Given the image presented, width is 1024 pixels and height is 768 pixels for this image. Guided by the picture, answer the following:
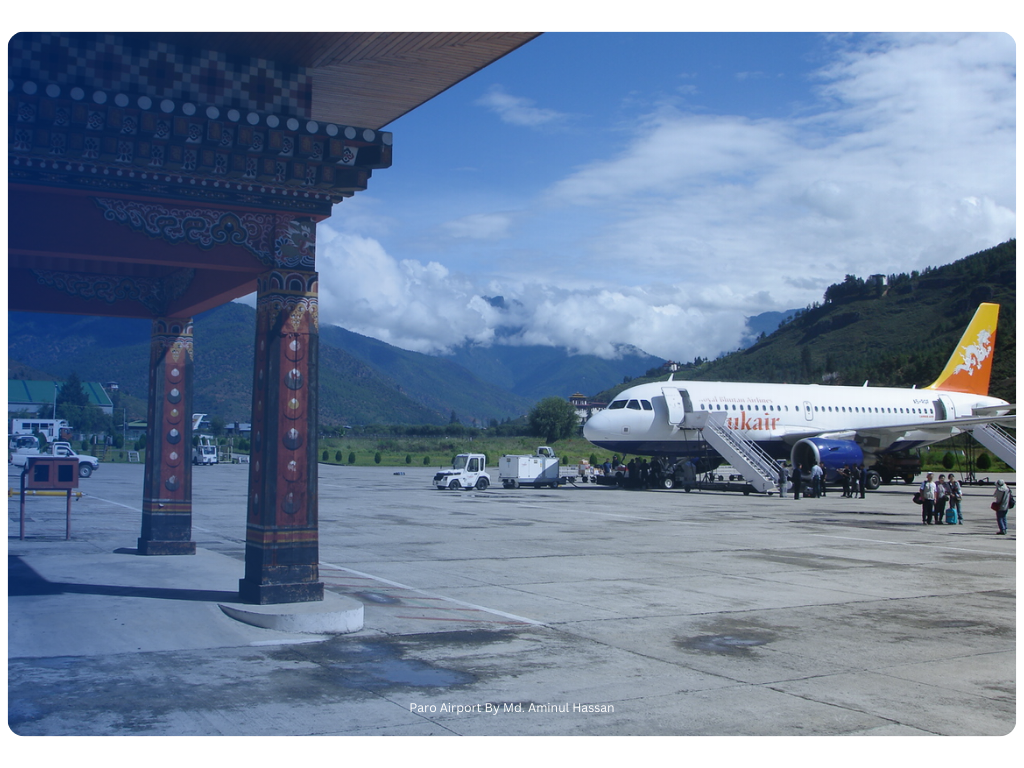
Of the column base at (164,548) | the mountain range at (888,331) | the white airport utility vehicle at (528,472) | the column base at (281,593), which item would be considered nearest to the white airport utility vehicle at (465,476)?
the white airport utility vehicle at (528,472)

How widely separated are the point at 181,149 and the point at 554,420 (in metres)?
103

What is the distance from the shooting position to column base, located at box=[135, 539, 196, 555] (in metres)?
14.8

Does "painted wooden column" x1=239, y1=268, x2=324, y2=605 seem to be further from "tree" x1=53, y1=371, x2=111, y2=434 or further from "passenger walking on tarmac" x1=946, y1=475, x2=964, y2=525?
"tree" x1=53, y1=371, x2=111, y2=434

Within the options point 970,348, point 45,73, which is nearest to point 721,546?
point 45,73

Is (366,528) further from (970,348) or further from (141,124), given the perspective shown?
(970,348)

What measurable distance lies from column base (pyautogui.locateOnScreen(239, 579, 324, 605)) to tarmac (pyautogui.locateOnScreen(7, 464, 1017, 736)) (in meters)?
0.43

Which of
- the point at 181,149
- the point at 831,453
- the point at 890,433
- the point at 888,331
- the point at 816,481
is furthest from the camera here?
the point at 888,331

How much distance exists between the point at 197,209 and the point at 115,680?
5035 mm

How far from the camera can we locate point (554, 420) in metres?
112

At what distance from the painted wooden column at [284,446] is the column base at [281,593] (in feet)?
0.04

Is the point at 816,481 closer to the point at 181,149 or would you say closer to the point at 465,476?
the point at 465,476

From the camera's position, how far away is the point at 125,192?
9.14 m

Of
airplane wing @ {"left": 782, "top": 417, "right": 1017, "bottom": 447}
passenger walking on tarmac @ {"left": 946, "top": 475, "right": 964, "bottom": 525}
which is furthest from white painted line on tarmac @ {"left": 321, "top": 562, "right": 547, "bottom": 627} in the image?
airplane wing @ {"left": 782, "top": 417, "right": 1017, "bottom": 447}

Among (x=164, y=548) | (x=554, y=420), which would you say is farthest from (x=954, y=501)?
(x=554, y=420)
